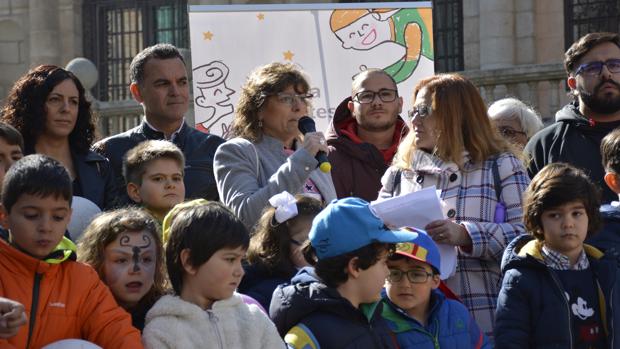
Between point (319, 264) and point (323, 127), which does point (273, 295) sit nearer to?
point (319, 264)

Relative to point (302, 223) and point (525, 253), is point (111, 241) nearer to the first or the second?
point (302, 223)

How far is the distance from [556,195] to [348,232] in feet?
3.44

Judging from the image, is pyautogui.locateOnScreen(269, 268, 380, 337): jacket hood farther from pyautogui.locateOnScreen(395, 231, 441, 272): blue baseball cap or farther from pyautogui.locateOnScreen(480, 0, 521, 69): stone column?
pyautogui.locateOnScreen(480, 0, 521, 69): stone column

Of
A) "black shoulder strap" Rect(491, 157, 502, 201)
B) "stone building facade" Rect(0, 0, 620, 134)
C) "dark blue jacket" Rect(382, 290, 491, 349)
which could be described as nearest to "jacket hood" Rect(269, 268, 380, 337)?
"dark blue jacket" Rect(382, 290, 491, 349)

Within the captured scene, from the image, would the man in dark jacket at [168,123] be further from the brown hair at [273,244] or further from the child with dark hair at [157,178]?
the brown hair at [273,244]

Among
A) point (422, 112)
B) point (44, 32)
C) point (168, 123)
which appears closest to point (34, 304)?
point (422, 112)

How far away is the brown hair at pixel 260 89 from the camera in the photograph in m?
6.43

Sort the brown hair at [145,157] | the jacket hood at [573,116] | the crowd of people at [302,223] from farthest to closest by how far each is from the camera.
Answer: the jacket hood at [573,116], the brown hair at [145,157], the crowd of people at [302,223]

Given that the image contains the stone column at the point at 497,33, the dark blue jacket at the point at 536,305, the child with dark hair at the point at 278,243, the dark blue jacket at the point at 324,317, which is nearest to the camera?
the dark blue jacket at the point at 324,317

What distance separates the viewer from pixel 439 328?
5.51 m

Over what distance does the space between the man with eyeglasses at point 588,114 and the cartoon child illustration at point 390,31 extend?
7.89ft

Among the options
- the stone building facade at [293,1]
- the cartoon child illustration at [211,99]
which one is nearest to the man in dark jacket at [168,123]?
the cartoon child illustration at [211,99]

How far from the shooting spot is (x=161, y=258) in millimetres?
5305

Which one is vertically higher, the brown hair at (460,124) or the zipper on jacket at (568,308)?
the brown hair at (460,124)
